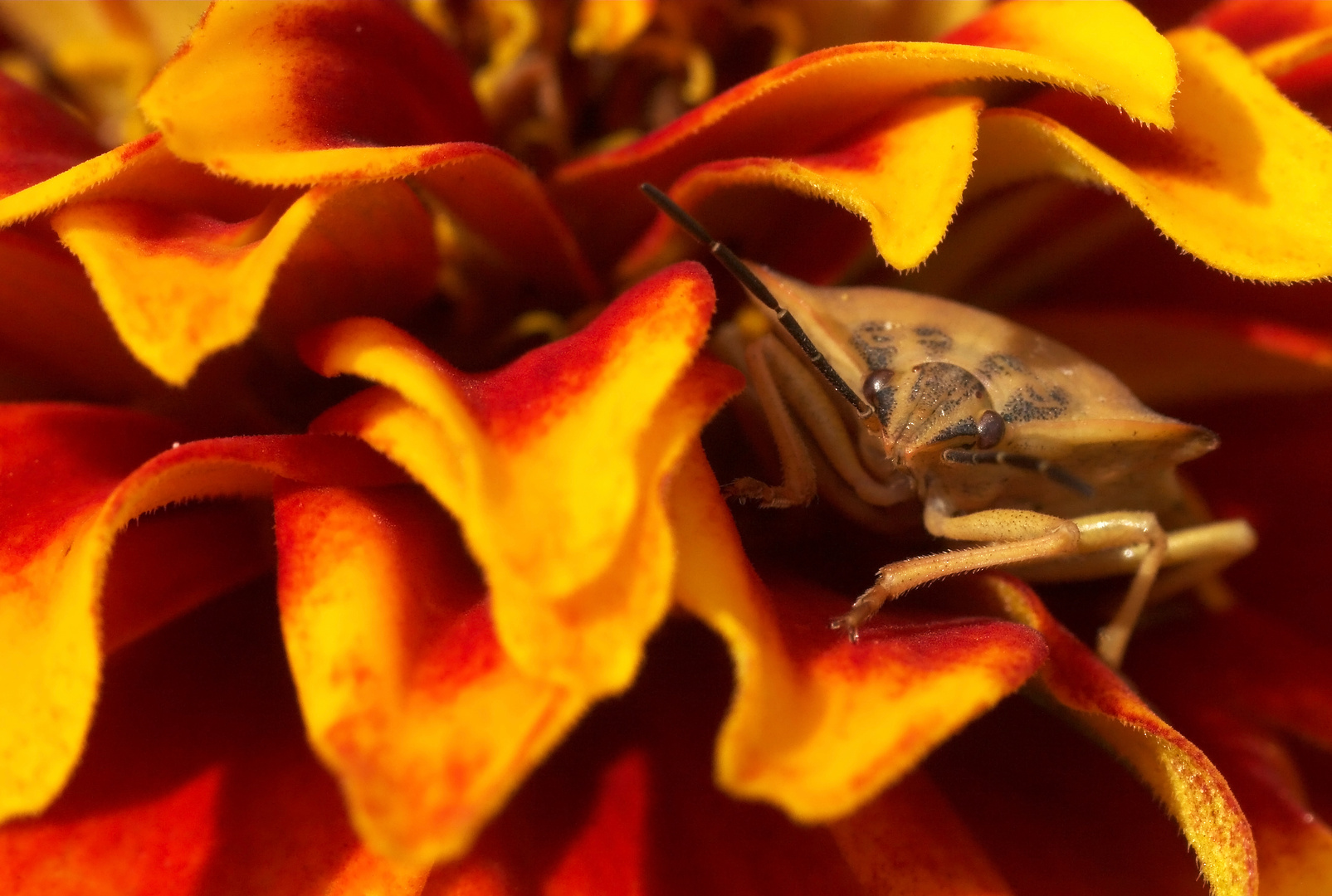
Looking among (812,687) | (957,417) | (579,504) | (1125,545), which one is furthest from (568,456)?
(1125,545)

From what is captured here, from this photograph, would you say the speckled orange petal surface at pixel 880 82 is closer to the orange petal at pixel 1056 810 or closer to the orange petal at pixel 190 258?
the orange petal at pixel 190 258

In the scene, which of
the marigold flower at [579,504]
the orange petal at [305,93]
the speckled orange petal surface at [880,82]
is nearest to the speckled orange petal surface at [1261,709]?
the marigold flower at [579,504]

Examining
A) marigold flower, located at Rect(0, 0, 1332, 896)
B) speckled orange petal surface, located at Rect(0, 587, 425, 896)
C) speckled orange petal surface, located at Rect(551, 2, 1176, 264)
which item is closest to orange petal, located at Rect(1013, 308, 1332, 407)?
marigold flower, located at Rect(0, 0, 1332, 896)

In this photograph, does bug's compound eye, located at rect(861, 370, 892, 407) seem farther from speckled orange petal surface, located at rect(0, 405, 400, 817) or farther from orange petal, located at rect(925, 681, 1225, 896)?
speckled orange petal surface, located at rect(0, 405, 400, 817)

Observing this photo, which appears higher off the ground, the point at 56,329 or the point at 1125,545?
the point at 56,329

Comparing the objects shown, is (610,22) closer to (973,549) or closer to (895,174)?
(895,174)

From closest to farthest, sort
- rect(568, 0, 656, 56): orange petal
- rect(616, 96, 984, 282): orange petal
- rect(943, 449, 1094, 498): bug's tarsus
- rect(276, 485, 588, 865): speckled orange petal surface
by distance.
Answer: rect(276, 485, 588, 865): speckled orange petal surface < rect(616, 96, 984, 282): orange petal < rect(943, 449, 1094, 498): bug's tarsus < rect(568, 0, 656, 56): orange petal

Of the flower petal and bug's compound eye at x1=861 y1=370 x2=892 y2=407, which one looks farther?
bug's compound eye at x1=861 y1=370 x2=892 y2=407
